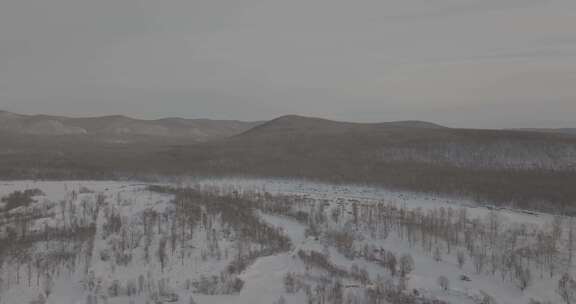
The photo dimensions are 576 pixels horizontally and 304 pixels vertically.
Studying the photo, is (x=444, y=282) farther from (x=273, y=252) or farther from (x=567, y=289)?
(x=273, y=252)

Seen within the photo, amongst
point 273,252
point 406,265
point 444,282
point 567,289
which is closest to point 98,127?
point 273,252

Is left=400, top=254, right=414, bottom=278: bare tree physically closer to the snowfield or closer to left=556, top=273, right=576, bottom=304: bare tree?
the snowfield

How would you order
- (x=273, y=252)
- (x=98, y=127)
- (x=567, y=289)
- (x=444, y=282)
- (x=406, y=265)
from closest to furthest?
1. (x=567, y=289)
2. (x=444, y=282)
3. (x=406, y=265)
4. (x=273, y=252)
5. (x=98, y=127)

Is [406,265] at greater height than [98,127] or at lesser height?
lesser

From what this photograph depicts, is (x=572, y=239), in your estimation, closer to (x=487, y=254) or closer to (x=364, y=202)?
(x=487, y=254)

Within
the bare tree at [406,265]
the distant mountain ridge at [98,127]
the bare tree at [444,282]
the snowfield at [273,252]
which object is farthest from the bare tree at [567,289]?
the distant mountain ridge at [98,127]

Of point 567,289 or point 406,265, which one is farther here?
point 406,265

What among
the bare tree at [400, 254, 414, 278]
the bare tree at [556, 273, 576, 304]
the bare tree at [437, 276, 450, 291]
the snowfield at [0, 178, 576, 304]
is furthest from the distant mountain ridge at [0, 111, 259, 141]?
the bare tree at [556, 273, 576, 304]

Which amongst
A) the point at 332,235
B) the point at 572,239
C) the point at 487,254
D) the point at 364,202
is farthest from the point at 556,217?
the point at 332,235

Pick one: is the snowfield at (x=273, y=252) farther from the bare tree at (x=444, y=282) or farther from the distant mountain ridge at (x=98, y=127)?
the distant mountain ridge at (x=98, y=127)
